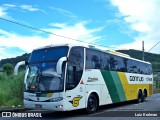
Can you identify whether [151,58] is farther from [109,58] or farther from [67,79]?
[67,79]

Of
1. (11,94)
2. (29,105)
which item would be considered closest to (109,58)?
(29,105)

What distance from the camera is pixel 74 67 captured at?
541 inches

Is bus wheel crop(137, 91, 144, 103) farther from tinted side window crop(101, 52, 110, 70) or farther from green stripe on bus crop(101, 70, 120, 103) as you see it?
tinted side window crop(101, 52, 110, 70)

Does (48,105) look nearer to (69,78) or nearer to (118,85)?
(69,78)

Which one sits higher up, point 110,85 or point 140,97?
point 110,85

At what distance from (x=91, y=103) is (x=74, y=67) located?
7.52ft

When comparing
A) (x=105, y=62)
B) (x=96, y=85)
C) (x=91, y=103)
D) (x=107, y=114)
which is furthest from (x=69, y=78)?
(x=105, y=62)

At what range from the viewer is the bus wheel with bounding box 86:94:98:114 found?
14594mm

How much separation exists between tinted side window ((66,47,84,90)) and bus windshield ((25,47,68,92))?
38cm

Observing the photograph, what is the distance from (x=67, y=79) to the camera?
1312 cm

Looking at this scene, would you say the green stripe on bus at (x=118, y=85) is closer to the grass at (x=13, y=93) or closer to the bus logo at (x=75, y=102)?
the bus logo at (x=75, y=102)

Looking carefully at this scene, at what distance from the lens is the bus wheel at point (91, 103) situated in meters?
14.6

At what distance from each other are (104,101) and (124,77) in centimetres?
373

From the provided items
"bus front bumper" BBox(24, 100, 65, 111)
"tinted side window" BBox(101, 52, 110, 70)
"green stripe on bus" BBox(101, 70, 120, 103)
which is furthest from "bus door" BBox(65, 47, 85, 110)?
"green stripe on bus" BBox(101, 70, 120, 103)
